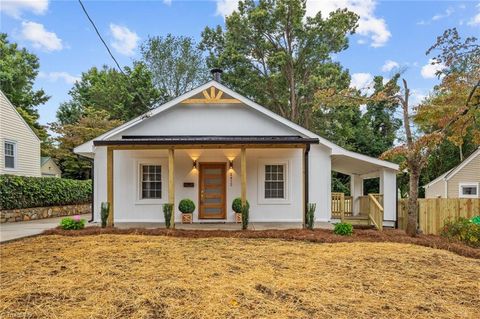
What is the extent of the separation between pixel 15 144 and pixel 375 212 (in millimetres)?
17533

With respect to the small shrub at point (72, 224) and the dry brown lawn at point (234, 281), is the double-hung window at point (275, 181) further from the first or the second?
the small shrub at point (72, 224)

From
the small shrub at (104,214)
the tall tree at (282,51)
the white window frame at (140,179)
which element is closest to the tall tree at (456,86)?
the white window frame at (140,179)

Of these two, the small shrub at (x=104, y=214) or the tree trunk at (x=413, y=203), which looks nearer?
the tree trunk at (x=413, y=203)

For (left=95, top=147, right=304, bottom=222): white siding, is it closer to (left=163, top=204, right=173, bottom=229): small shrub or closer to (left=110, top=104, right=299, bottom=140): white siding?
(left=110, top=104, right=299, bottom=140): white siding

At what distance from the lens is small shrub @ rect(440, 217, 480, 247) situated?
333 inches

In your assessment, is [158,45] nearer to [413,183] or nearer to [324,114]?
[324,114]

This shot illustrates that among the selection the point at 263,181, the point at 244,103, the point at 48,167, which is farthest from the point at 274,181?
the point at 48,167

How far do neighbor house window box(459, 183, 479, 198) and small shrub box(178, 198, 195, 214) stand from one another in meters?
15.0

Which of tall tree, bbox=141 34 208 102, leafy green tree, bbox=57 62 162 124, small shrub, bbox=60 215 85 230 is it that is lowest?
small shrub, bbox=60 215 85 230

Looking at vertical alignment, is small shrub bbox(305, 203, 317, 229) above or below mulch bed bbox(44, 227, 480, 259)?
above

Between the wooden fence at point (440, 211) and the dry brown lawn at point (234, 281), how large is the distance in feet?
11.8

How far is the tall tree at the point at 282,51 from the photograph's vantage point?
2417 centimetres

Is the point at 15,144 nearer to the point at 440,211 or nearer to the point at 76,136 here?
the point at 76,136

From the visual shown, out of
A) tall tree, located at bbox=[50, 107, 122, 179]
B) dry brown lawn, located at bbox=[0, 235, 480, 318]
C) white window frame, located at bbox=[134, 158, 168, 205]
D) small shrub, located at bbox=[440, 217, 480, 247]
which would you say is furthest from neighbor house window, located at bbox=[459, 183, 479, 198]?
tall tree, located at bbox=[50, 107, 122, 179]
